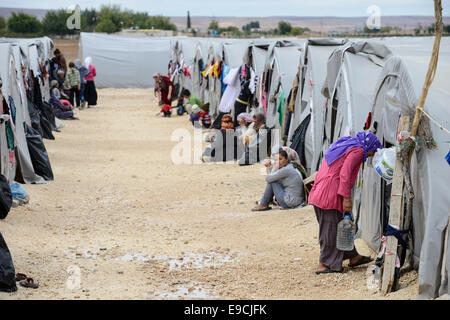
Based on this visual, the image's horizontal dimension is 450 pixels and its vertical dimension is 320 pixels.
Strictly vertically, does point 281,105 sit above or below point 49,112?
above

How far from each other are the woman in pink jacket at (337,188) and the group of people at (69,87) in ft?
43.9

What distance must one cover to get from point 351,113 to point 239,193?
285 centimetres

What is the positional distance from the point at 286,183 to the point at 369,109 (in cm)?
163

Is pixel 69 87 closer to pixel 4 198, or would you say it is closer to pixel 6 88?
pixel 6 88

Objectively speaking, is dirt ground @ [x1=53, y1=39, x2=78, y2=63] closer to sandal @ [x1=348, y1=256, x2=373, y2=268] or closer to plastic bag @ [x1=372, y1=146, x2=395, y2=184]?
sandal @ [x1=348, y1=256, x2=373, y2=268]

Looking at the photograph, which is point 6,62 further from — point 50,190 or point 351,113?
point 351,113

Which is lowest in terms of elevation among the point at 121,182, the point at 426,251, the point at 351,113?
the point at 121,182

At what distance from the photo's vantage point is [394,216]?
4.81 metres

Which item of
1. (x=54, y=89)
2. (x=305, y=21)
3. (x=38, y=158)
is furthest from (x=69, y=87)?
(x=305, y=21)

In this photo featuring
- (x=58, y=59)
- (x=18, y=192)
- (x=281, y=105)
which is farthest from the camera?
(x=58, y=59)

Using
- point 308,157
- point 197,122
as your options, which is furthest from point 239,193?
point 197,122

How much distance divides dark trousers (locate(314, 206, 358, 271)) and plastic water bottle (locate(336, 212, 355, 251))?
8 cm

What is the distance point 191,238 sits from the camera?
714 centimetres

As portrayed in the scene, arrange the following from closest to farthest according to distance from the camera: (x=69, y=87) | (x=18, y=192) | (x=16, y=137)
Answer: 1. (x=18, y=192)
2. (x=16, y=137)
3. (x=69, y=87)
